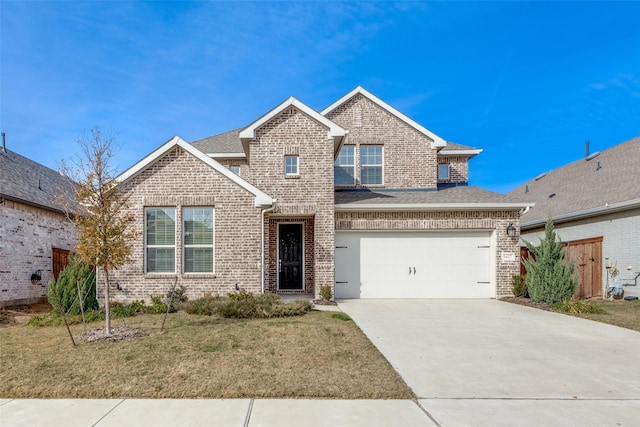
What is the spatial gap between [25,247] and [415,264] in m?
12.7

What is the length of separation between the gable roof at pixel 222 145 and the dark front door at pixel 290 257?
3.93m

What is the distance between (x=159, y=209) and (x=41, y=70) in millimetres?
5607

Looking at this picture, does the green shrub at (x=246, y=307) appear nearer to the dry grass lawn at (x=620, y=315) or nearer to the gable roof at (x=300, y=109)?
the gable roof at (x=300, y=109)

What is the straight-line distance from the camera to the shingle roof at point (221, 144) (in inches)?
591

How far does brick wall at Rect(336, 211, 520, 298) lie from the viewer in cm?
1223

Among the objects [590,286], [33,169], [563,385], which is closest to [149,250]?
[33,169]

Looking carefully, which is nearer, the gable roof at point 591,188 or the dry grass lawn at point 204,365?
the dry grass lawn at point 204,365

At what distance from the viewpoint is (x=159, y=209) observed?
10.5 meters

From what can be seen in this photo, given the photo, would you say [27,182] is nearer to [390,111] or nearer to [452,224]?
[390,111]

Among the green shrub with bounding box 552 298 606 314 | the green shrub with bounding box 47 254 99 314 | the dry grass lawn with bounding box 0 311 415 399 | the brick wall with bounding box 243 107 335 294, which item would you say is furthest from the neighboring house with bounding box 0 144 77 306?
the green shrub with bounding box 552 298 606 314

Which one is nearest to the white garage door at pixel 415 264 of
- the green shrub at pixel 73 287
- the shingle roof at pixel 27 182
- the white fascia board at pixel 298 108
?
the white fascia board at pixel 298 108

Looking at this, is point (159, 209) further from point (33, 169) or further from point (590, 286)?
point (590, 286)

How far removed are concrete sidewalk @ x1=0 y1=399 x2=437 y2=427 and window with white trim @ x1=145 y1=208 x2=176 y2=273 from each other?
6.42m

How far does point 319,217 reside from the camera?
11688mm
